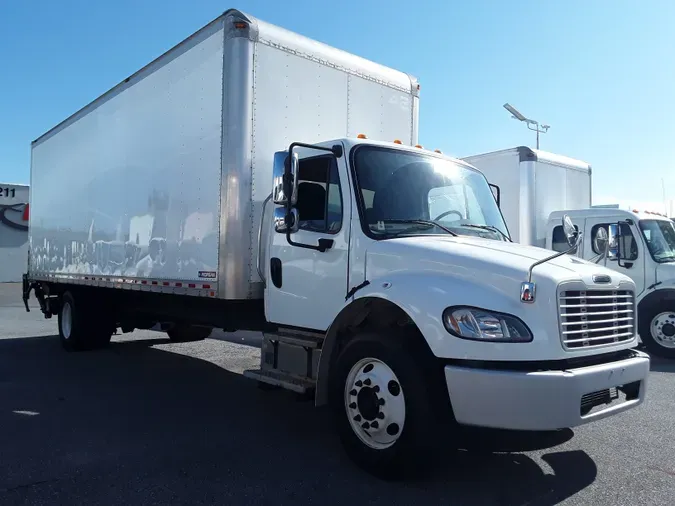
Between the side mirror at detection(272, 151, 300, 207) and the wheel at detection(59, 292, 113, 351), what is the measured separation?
6.38 m

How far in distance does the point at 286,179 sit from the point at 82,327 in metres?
6.70

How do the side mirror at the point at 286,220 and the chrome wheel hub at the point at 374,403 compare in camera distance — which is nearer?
the chrome wheel hub at the point at 374,403

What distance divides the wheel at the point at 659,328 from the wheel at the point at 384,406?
23.7ft

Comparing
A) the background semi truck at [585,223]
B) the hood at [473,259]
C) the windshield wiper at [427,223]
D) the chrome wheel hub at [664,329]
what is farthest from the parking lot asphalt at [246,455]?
the background semi truck at [585,223]

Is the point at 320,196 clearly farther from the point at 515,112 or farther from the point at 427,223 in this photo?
the point at 515,112

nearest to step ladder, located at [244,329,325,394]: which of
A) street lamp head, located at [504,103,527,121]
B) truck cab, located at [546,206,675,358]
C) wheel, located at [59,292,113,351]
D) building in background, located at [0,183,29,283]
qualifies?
wheel, located at [59,292,113,351]

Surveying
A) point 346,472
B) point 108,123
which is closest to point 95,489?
point 346,472

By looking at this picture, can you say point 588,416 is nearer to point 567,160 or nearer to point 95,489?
point 95,489

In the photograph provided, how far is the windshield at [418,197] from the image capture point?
15.3ft

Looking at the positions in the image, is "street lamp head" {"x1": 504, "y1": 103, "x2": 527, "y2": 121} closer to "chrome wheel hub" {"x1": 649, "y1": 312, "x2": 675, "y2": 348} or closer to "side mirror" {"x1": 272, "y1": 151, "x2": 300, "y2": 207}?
"chrome wheel hub" {"x1": 649, "y1": 312, "x2": 675, "y2": 348}

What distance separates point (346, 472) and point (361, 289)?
1.33 m

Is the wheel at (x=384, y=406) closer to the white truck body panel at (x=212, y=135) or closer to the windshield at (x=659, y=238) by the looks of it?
the white truck body panel at (x=212, y=135)

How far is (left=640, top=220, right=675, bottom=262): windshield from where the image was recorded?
978 cm

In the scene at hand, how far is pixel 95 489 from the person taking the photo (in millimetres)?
3979
